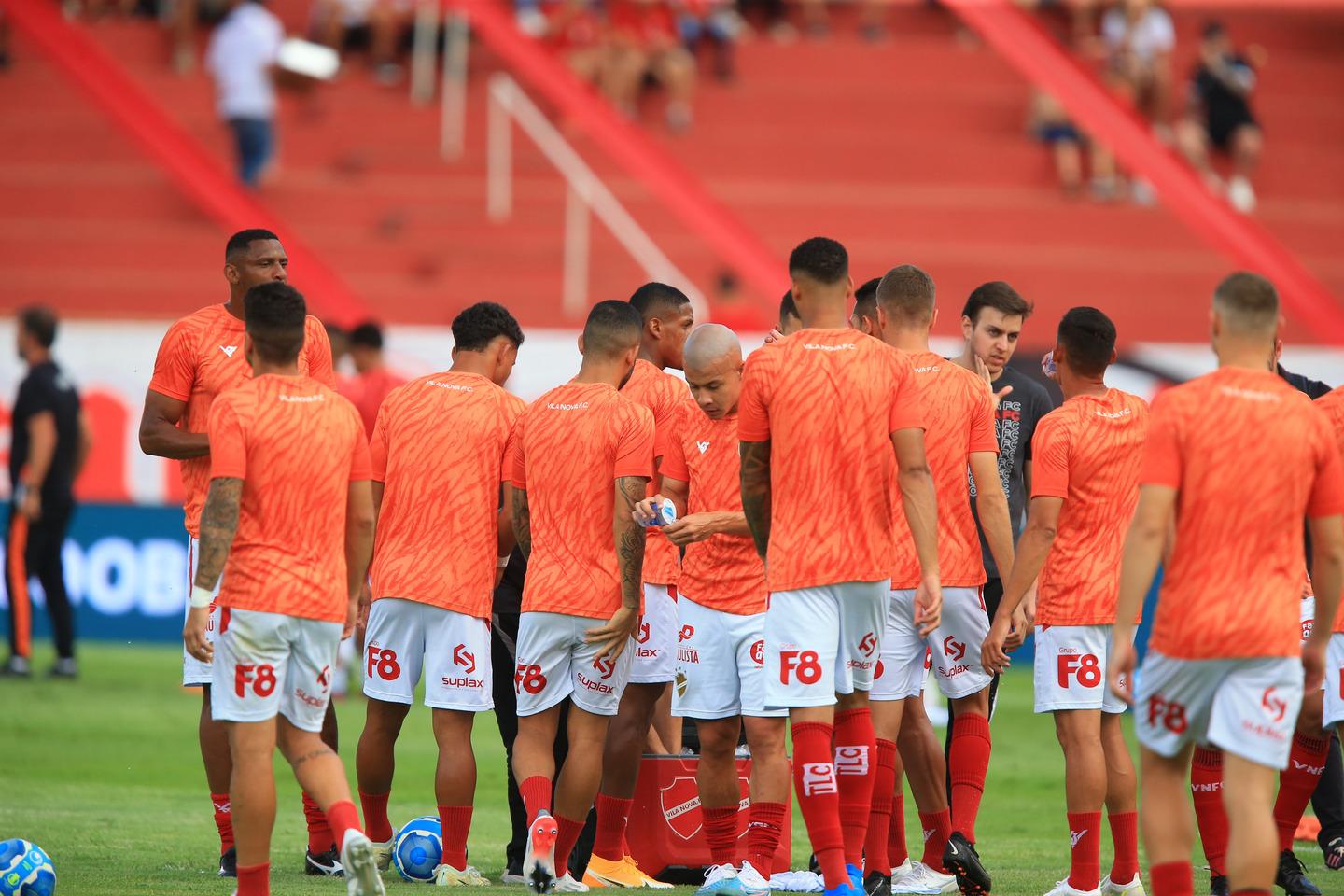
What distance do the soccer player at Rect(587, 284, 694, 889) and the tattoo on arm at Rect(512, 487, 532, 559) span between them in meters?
0.57

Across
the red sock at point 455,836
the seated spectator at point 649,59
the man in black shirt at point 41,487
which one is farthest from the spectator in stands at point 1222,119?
the red sock at point 455,836

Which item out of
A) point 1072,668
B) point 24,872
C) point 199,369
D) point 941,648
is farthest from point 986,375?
point 24,872

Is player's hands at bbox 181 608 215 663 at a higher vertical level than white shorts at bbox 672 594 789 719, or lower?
higher

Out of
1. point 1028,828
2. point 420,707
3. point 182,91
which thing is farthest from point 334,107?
point 1028,828

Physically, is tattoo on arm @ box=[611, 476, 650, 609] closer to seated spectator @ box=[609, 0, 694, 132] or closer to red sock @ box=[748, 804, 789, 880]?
red sock @ box=[748, 804, 789, 880]

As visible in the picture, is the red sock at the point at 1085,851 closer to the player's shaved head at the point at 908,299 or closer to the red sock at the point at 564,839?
the red sock at the point at 564,839

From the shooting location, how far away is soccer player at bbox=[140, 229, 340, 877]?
800cm

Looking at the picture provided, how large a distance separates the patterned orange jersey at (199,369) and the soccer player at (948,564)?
271 cm

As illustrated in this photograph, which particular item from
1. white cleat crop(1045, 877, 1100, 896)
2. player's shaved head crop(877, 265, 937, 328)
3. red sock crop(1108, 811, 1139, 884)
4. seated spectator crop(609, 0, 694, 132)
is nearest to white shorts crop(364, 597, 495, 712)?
player's shaved head crop(877, 265, 937, 328)

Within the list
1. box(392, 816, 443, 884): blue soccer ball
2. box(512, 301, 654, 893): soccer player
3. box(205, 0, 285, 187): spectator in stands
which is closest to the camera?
box(512, 301, 654, 893): soccer player

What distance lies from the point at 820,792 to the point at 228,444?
258 centimetres

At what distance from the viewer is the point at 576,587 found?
7.89 meters

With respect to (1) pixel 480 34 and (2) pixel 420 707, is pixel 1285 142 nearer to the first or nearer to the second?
(1) pixel 480 34

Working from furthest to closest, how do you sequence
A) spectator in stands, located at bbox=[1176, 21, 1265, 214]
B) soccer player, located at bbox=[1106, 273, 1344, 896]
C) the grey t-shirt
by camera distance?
1. spectator in stands, located at bbox=[1176, 21, 1265, 214]
2. the grey t-shirt
3. soccer player, located at bbox=[1106, 273, 1344, 896]
